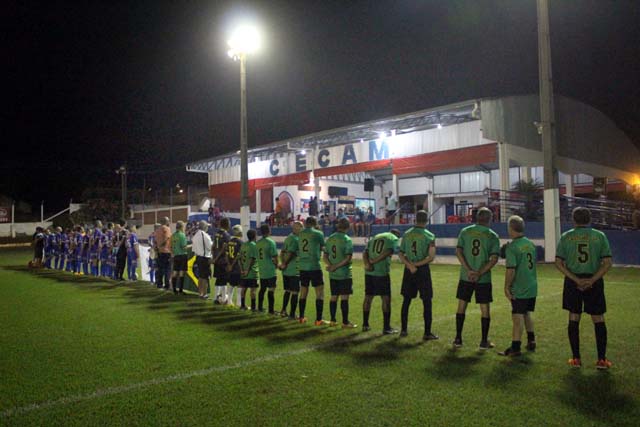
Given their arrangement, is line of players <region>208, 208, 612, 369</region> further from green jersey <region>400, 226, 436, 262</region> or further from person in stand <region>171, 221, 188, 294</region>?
person in stand <region>171, 221, 188, 294</region>

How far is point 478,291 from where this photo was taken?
667 cm

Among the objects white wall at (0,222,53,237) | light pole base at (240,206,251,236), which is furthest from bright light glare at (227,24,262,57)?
white wall at (0,222,53,237)

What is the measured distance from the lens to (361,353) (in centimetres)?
642

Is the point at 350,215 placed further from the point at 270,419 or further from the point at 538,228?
the point at 270,419

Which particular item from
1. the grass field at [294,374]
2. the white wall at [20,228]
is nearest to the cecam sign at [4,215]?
the white wall at [20,228]

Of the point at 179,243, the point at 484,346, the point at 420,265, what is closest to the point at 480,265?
the point at 420,265

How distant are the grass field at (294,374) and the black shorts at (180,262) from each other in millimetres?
2979

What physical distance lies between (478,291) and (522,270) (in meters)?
0.69

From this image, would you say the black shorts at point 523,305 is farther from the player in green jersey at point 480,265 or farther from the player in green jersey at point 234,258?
the player in green jersey at point 234,258

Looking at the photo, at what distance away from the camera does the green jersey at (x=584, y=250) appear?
5.64m

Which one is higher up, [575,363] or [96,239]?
[96,239]

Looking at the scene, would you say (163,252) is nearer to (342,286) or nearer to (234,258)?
(234,258)

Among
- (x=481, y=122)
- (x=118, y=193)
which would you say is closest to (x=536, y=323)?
(x=481, y=122)

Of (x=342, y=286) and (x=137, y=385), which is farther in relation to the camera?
(x=342, y=286)
